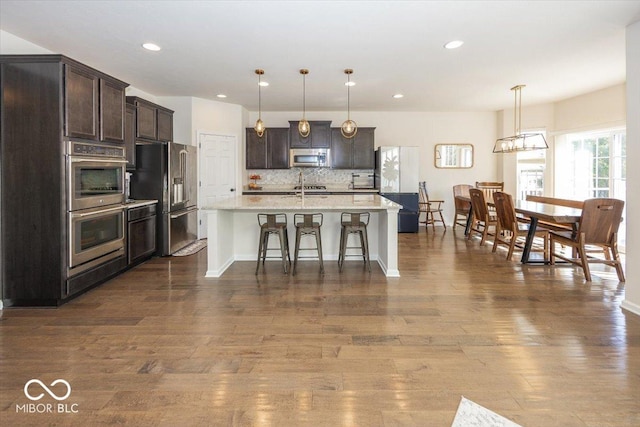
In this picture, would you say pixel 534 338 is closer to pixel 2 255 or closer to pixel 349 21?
pixel 349 21

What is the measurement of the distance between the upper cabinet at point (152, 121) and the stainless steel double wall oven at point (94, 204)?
124 cm

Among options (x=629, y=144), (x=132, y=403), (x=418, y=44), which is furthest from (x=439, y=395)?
(x=418, y=44)

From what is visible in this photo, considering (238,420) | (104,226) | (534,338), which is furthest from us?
(104,226)

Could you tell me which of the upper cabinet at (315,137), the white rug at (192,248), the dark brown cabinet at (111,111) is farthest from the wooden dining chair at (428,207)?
the dark brown cabinet at (111,111)

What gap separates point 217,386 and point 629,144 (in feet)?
12.1

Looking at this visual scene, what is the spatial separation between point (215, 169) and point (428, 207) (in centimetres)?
428

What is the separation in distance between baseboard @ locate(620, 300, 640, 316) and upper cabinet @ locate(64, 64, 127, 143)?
4.97 meters

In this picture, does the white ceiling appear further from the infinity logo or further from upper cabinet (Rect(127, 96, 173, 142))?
the infinity logo

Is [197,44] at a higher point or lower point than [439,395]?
higher

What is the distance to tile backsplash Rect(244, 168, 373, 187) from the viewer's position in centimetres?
782

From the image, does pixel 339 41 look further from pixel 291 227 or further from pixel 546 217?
pixel 546 217

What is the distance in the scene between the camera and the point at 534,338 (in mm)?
2574

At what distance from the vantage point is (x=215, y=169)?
6.80m

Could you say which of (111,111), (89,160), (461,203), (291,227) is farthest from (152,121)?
(461,203)
